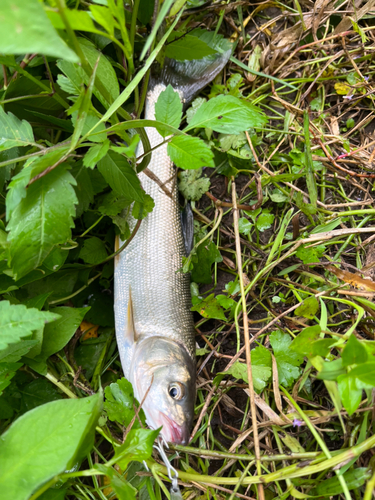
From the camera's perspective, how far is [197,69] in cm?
265

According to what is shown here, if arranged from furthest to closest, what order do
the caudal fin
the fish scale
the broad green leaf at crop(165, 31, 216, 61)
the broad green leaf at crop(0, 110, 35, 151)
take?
1. the caudal fin
2. the fish scale
3. the broad green leaf at crop(165, 31, 216, 61)
4. the broad green leaf at crop(0, 110, 35, 151)

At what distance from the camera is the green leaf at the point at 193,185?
251 cm

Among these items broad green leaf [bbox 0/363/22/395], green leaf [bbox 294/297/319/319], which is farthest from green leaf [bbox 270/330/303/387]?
broad green leaf [bbox 0/363/22/395]

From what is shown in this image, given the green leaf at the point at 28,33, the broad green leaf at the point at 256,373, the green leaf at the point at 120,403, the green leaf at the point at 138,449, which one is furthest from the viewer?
the broad green leaf at the point at 256,373

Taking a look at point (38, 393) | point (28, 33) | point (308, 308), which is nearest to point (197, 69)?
point (308, 308)

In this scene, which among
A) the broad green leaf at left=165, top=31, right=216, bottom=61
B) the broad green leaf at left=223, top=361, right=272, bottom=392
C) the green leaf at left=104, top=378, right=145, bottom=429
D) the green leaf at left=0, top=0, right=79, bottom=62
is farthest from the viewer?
the broad green leaf at left=165, top=31, right=216, bottom=61

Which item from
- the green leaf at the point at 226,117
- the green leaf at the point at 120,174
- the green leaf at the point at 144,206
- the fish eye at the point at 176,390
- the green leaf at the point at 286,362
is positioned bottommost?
the fish eye at the point at 176,390

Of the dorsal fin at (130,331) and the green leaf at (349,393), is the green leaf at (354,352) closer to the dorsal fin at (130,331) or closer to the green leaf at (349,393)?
the green leaf at (349,393)

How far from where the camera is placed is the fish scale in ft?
7.64

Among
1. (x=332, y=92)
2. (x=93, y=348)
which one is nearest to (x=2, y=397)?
(x=93, y=348)

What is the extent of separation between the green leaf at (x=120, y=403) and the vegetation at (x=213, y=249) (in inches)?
0.4

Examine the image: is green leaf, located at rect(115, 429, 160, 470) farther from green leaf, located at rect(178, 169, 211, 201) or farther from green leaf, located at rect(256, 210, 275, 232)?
green leaf, located at rect(178, 169, 211, 201)

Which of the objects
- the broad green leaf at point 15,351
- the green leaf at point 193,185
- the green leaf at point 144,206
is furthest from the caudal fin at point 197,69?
the broad green leaf at point 15,351

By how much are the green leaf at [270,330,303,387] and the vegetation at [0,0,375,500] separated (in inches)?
0.6
